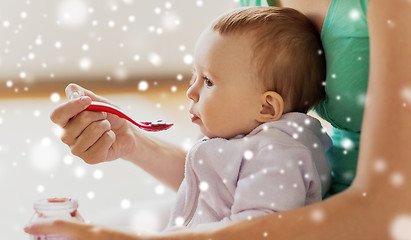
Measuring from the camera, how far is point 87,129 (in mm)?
996

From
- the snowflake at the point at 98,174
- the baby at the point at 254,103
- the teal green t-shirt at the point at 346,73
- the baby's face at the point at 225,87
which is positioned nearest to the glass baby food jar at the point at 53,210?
the baby at the point at 254,103

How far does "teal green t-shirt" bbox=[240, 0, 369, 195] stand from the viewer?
0.85 metres

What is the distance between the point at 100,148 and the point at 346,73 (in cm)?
48

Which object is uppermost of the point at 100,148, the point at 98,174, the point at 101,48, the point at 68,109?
the point at 68,109

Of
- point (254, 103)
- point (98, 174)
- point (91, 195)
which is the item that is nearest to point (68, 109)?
point (254, 103)

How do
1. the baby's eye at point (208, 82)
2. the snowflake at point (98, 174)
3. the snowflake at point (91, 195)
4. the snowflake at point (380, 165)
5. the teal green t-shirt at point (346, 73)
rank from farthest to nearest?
the snowflake at point (98, 174) < the snowflake at point (91, 195) < the baby's eye at point (208, 82) < the teal green t-shirt at point (346, 73) < the snowflake at point (380, 165)

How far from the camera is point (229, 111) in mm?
931

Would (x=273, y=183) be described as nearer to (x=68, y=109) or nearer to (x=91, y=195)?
(x=68, y=109)

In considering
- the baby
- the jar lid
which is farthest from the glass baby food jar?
the baby

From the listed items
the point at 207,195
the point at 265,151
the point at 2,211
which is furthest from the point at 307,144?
the point at 2,211

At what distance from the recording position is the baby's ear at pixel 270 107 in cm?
91

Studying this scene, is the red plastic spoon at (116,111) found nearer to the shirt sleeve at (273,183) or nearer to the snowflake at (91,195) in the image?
the shirt sleeve at (273,183)

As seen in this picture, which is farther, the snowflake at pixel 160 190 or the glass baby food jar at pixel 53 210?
the snowflake at pixel 160 190

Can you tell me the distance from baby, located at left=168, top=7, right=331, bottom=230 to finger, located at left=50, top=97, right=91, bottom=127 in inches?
7.7
